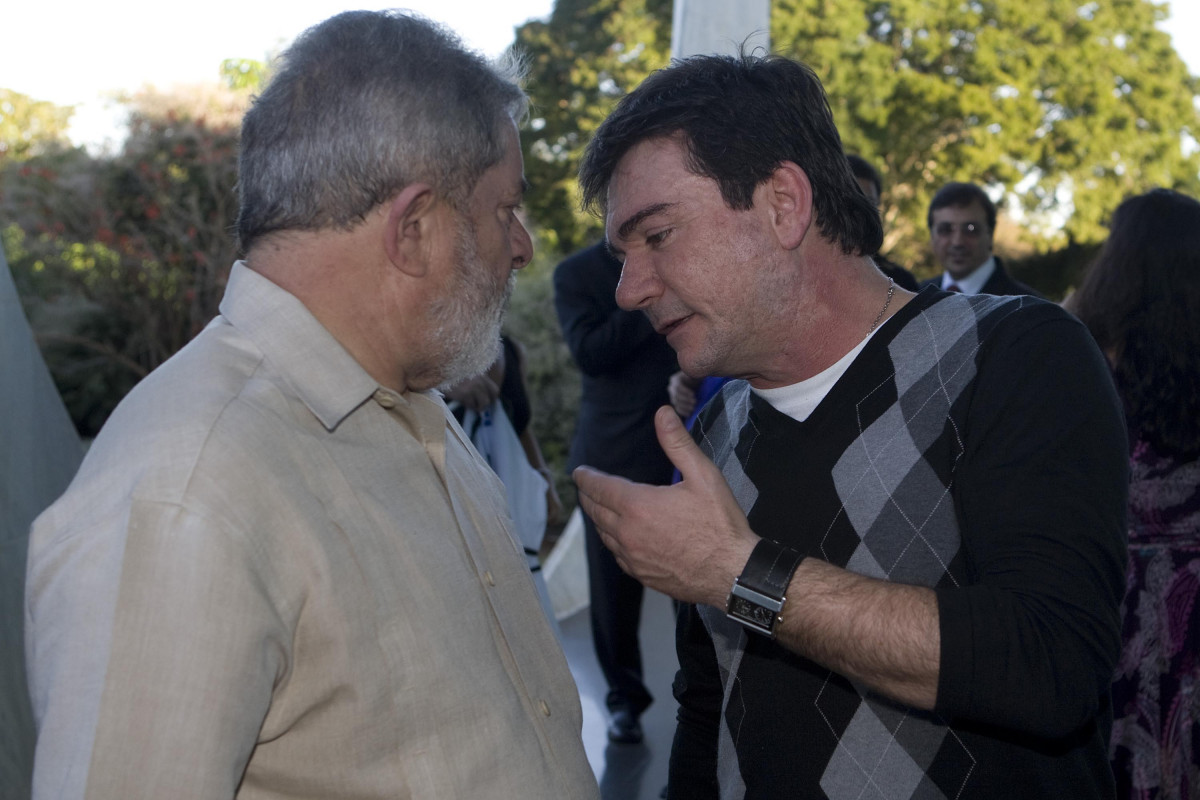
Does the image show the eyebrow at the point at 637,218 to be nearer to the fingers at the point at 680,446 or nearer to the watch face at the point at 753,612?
the fingers at the point at 680,446

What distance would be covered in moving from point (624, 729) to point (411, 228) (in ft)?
12.6

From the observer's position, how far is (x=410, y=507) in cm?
140

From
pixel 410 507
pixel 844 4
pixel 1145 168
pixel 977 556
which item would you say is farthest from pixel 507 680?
pixel 1145 168

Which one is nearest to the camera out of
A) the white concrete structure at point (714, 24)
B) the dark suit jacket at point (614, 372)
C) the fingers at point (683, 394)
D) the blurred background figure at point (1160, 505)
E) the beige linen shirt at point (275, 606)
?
the beige linen shirt at point (275, 606)

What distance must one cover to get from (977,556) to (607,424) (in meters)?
3.44

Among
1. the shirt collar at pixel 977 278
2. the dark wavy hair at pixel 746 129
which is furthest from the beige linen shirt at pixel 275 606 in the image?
the shirt collar at pixel 977 278

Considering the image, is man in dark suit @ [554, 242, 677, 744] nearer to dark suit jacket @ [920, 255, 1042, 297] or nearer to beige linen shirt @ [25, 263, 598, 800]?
dark suit jacket @ [920, 255, 1042, 297]

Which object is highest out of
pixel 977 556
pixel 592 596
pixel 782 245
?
pixel 782 245

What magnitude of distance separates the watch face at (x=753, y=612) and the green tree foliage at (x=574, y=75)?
65.7ft

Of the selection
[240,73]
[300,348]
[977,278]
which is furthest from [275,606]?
[240,73]

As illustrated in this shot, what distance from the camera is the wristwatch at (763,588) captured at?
4.76ft

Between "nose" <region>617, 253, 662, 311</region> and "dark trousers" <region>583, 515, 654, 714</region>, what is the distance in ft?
9.85

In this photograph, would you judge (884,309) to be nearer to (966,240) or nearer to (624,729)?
(624,729)

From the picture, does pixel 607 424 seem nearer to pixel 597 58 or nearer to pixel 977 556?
pixel 977 556
